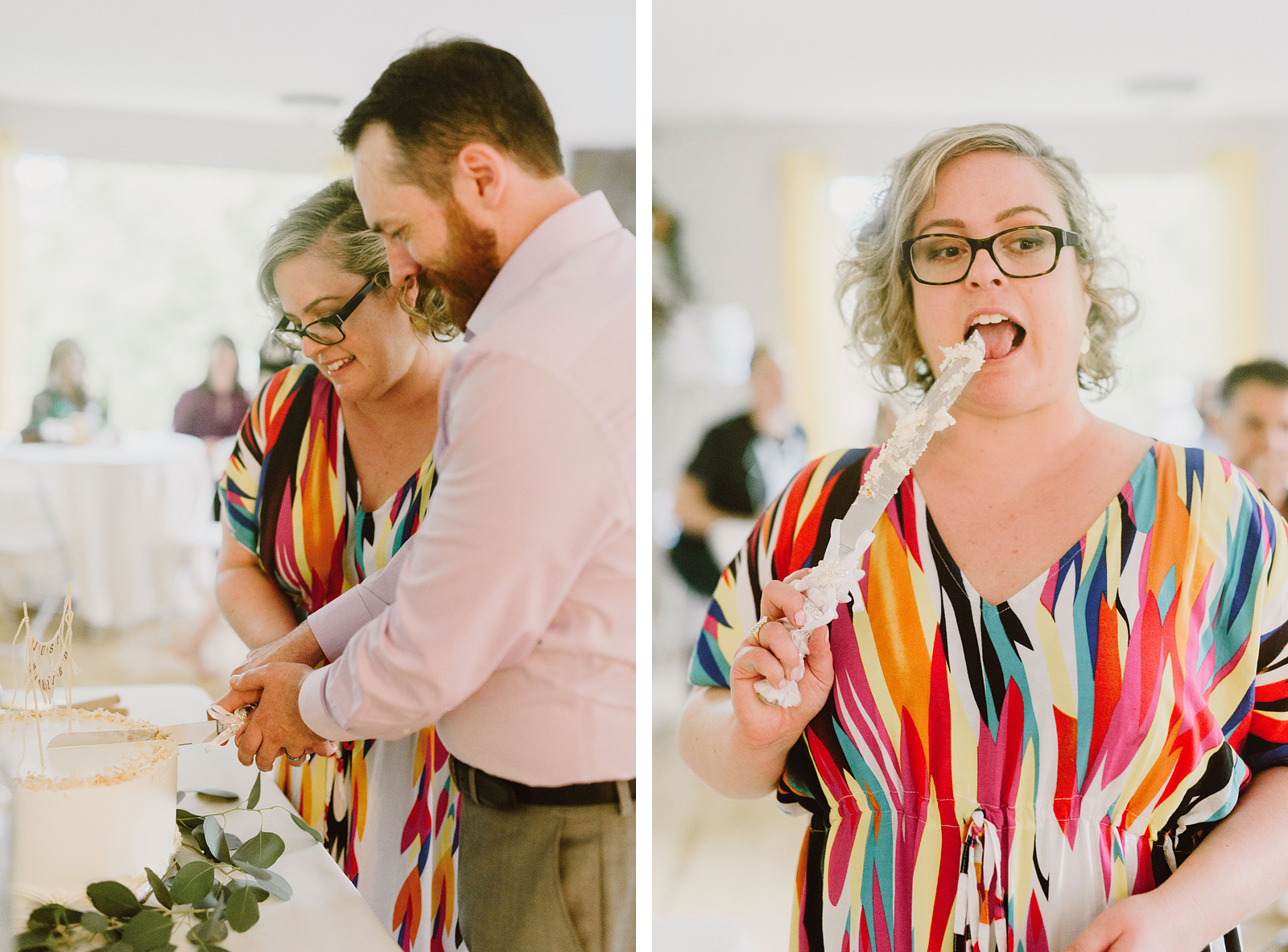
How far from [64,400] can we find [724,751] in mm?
923

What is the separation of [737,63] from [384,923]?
1.28m

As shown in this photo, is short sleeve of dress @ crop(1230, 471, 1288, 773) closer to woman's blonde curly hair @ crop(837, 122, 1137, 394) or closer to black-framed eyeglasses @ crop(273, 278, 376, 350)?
woman's blonde curly hair @ crop(837, 122, 1137, 394)

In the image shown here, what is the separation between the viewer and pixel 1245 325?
3.72 feet

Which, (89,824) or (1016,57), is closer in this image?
(89,824)

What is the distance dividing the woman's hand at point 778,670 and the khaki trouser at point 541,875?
244 mm

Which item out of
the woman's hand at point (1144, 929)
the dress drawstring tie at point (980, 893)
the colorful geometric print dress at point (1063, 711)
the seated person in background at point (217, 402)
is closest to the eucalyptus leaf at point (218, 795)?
the seated person in background at point (217, 402)

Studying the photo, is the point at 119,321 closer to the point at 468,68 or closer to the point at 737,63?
the point at 468,68

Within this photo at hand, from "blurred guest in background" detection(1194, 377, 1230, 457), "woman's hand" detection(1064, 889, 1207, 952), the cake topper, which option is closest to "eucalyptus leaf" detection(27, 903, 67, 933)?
the cake topper

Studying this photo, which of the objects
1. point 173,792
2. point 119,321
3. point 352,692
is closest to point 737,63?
point 119,321

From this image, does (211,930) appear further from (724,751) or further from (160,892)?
(724,751)

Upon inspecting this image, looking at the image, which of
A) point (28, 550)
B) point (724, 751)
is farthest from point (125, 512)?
point (724, 751)

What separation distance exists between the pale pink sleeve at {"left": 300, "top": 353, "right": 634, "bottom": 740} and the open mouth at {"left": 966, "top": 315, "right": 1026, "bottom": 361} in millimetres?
493

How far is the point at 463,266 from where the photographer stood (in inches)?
45.9

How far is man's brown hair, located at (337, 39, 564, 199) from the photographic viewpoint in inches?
45.1
